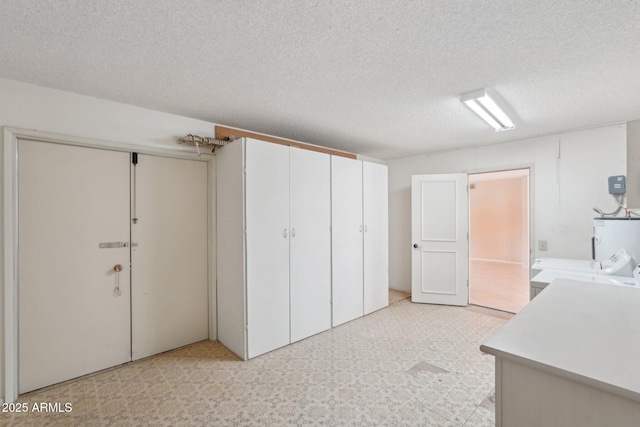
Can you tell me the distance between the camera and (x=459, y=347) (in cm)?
281

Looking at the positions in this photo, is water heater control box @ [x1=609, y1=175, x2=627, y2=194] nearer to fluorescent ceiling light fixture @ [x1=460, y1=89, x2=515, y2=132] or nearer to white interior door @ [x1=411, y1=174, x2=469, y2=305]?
fluorescent ceiling light fixture @ [x1=460, y1=89, x2=515, y2=132]

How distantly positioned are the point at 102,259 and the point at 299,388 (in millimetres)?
2038

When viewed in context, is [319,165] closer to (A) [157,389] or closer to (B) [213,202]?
(B) [213,202]

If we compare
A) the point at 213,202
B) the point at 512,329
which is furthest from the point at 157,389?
the point at 512,329

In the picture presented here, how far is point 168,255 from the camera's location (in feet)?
9.25

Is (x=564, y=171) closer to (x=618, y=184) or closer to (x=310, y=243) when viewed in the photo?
(x=618, y=184)

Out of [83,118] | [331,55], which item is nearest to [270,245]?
[331,55]

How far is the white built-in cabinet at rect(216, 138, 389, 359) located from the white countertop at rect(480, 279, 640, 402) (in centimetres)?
206

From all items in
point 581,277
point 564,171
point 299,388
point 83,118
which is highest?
point 83,118

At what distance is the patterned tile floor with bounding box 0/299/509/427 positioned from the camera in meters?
1.87

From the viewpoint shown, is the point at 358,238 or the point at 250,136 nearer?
the point at 250,136

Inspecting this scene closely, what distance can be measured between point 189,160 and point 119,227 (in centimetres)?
92

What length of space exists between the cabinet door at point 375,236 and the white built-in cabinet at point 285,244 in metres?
0.05

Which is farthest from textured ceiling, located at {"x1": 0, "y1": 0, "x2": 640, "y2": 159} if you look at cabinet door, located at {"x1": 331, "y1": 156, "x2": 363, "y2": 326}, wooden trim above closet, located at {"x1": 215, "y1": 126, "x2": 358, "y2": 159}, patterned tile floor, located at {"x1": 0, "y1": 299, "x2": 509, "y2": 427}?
patterned tile floor, located at {"x1": 0, "y1": 299, "x2": 509, "y2": 427}
